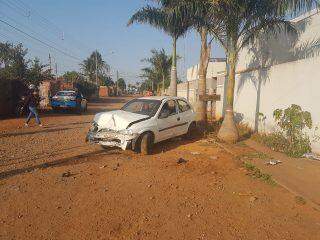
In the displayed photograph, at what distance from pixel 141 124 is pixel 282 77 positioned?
17.8 feet

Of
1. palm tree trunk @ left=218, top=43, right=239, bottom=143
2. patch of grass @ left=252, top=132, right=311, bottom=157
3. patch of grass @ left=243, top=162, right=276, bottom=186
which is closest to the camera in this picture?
patch of grass @ left=243, top=162, right=276, bottom=186

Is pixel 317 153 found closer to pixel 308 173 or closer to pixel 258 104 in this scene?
pixel 308 173

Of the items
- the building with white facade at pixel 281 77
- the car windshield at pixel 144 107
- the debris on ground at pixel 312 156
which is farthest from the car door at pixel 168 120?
the debris on ground at pixel 312 156

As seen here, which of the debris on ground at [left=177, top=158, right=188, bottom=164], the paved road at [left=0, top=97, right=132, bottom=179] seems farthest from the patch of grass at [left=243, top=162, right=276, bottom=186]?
the paved road at [left=0, top=97, right=132, bottom=179]

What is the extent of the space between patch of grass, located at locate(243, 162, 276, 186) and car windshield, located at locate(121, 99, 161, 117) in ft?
10.1

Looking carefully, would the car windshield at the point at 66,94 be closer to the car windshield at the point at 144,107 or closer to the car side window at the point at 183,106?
the car windshield at the point at 144,107

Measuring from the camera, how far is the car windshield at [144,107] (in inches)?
384

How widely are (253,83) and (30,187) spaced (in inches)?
415

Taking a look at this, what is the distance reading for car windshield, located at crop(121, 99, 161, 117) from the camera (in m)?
9.74

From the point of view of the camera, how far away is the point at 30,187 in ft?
19.6

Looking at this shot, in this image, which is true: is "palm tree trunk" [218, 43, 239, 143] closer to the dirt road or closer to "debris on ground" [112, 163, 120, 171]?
the dirt road

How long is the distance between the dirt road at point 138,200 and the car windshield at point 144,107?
1.45 meters

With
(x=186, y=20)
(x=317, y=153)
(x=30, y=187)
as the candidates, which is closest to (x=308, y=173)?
(x=317, y=153)

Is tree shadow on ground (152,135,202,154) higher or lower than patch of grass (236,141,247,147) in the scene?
higher
